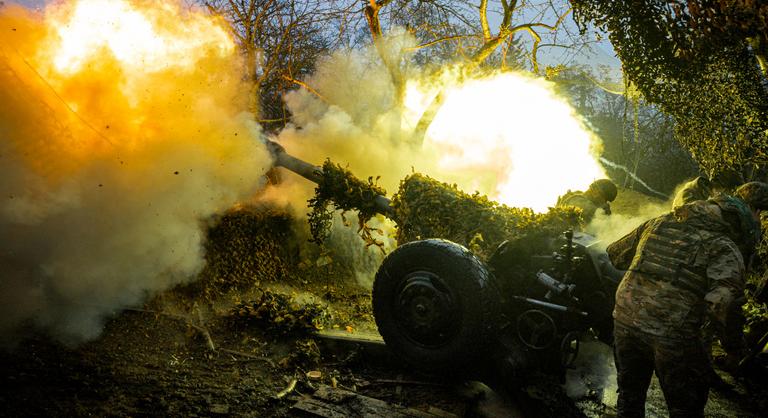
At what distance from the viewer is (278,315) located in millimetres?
5980

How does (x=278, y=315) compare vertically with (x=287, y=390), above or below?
above

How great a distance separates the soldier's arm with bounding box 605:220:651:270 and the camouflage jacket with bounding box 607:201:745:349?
17cm

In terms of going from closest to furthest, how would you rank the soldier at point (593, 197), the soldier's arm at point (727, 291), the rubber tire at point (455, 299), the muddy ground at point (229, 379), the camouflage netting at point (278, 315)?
the soldier's arm at point (727, 291), the muddy ground at point (229, 379), the rubber tire at point (455, 299), the camouflage netting at point (278, 315), the soldier at point (593, 197)

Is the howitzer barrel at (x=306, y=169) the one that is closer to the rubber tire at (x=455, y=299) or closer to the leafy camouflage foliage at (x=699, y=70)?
the rubber tire at (x=455, y=299)

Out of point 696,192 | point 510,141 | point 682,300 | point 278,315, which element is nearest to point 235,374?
point 278,315

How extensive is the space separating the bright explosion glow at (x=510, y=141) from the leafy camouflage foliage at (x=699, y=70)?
4.91 meters

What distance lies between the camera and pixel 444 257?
431 cm

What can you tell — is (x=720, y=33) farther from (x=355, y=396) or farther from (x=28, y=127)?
(x=28, y=127)

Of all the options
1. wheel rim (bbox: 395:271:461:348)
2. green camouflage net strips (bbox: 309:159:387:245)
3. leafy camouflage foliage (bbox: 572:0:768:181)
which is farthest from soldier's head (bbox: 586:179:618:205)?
wheel rim (bbox: 395:271:461:348)

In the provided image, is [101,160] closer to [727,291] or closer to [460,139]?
[727,291]

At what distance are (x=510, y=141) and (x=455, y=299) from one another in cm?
941

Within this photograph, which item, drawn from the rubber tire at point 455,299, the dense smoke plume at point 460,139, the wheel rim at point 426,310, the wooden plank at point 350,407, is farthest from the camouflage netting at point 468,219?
the dense smoke plume at point 460,139

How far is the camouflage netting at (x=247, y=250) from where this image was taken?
699cm

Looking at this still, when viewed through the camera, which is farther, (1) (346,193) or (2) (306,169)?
(2) (306,169)
